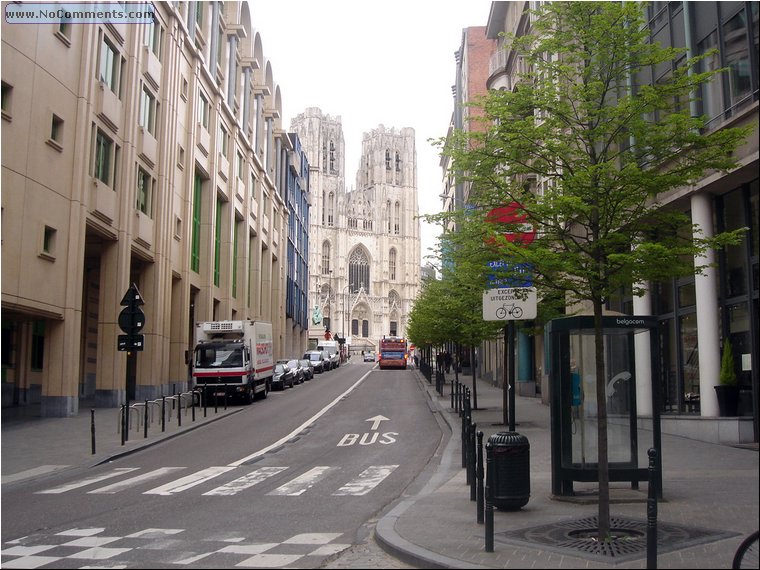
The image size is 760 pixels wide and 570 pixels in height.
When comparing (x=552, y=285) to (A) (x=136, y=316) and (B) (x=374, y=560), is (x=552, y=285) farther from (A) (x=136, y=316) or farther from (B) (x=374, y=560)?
(A) (x=136, y=316)

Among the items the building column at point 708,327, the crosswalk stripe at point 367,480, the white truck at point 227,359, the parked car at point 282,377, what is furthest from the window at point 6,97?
the parked car at point 282,377

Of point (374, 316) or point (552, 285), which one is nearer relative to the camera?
point (552, 285)

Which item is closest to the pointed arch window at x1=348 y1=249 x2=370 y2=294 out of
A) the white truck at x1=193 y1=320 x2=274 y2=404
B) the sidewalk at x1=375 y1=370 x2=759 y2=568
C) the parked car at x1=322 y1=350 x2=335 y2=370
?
the parked car at x1=322 y1=350 x2=335 y2=370

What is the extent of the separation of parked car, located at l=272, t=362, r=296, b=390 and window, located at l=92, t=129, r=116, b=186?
16088mm

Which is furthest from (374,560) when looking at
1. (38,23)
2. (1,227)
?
(38,23)

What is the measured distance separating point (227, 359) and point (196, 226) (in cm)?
1311

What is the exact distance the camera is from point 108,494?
12258 millimetres

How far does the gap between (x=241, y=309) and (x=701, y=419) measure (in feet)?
127

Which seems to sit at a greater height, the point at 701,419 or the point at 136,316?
the point at 136,316

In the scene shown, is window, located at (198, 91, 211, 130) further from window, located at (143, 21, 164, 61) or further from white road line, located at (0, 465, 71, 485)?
white road line, located at (0, 465, 71, 485)

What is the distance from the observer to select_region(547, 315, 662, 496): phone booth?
10.4 metres

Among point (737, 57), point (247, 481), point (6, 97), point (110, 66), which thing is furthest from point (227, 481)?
point (110, 66)

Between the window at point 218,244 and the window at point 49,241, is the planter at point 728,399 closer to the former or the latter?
the window at point 49,241

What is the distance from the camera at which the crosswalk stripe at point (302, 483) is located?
12258mm
